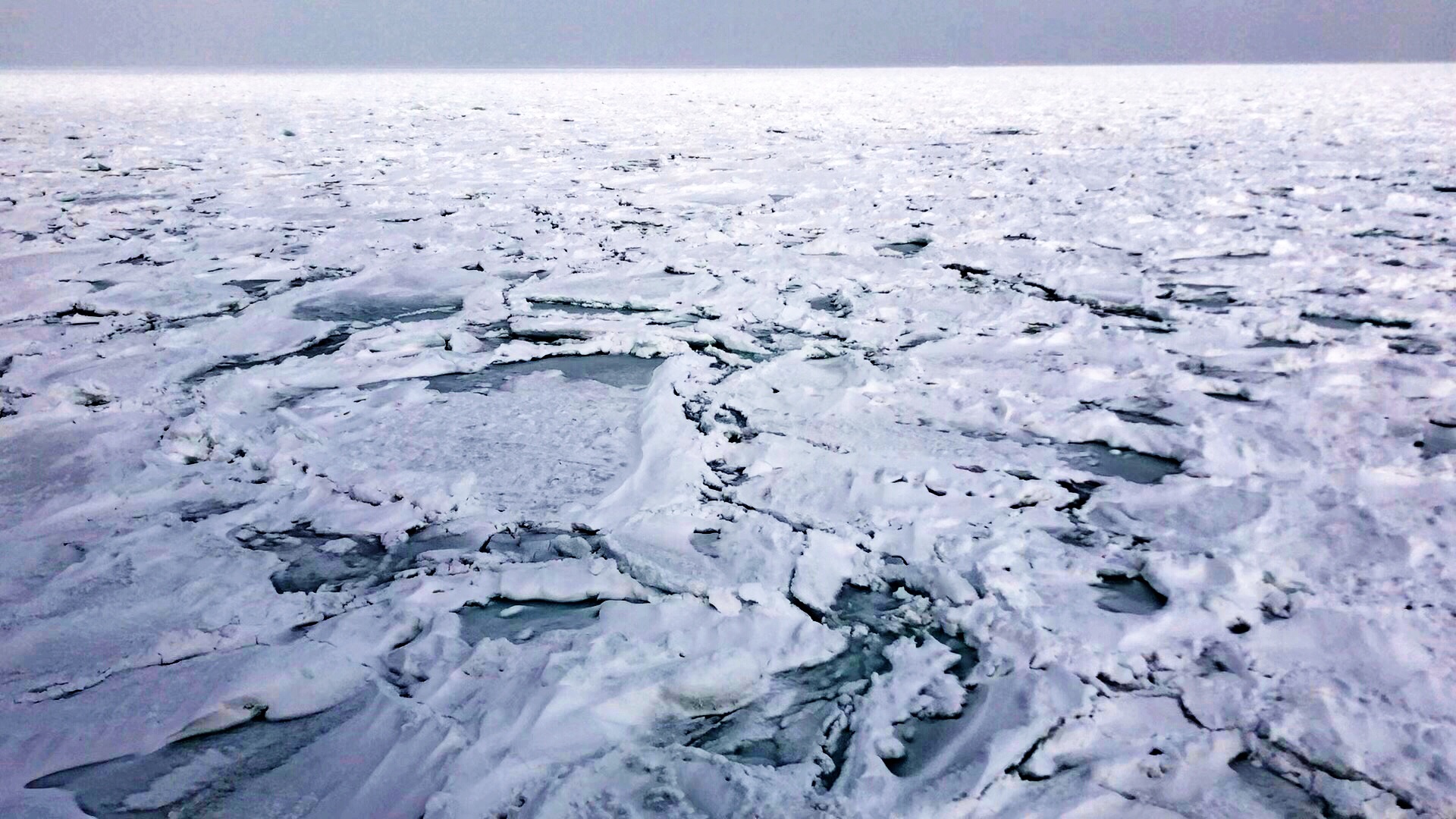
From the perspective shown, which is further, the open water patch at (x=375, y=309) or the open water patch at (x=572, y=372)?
the open water patch at (x=375, y=309)

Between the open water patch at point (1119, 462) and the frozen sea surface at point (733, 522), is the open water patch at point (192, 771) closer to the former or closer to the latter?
the frozen sea surface at point (733, 522)

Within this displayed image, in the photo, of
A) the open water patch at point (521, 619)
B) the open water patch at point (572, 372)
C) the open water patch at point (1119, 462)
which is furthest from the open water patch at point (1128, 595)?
the open water patch at point (572, 372)

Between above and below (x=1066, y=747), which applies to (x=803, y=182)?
above

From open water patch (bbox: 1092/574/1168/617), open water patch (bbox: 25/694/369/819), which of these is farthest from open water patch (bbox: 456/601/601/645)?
open water patch (bbox: 1092/574/1168/617)

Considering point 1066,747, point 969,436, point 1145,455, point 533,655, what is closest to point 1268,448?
point 1145,455

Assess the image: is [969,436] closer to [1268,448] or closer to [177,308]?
[1268,448]

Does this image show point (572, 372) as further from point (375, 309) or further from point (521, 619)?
point (521, 619)

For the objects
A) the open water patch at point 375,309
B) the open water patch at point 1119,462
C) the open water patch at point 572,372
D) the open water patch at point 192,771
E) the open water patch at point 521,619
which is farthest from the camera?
the open water patch at point 375,309

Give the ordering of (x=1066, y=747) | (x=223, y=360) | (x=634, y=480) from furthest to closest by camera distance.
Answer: (x=223, y=360), (x=634, y=480), (x=1066, y=747)
